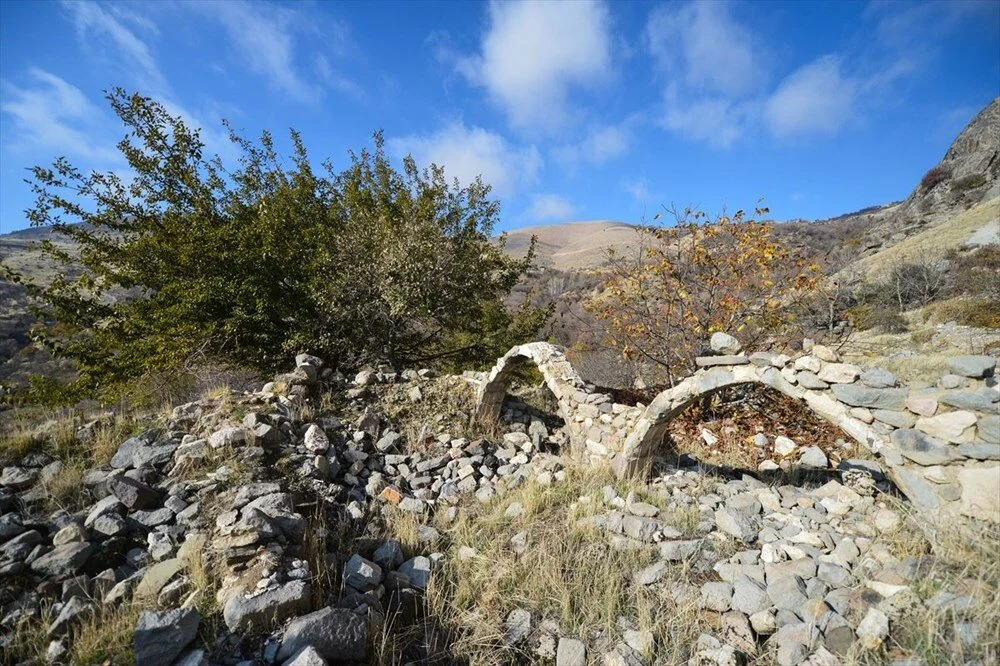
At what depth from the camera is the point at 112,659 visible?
283 cm

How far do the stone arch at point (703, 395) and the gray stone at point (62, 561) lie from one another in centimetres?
564

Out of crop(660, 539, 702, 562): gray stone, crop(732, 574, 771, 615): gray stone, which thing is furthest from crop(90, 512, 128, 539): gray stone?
crop(732, 574, 771, 615): gray stone

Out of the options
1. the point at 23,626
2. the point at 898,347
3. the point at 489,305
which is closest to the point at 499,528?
the point at 23,626

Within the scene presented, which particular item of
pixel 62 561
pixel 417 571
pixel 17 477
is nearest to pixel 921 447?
pixel 417 571

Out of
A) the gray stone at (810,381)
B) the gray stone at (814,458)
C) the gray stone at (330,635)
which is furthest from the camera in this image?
the gray stone at (814,458)

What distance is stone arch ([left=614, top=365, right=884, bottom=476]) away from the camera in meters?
4.20

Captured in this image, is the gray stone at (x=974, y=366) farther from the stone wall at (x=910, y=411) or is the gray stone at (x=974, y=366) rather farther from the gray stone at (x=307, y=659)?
the gray stone at (x=307, y=659)

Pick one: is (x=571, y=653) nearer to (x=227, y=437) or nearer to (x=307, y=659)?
(x=307, y=659)

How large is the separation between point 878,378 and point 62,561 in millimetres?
7042

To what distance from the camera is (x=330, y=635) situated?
303cm

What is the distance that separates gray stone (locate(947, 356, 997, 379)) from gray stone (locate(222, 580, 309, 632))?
541cm

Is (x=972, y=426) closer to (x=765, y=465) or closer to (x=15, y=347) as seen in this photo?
(x=765, y=465)

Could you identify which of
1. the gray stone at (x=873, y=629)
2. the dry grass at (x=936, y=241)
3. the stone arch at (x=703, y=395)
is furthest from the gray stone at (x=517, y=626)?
the dry grass at (x=936, y=241)

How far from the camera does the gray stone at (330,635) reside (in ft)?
9.62
